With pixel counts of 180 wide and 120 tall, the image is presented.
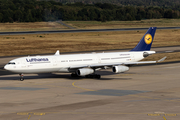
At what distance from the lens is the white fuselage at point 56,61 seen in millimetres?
51000

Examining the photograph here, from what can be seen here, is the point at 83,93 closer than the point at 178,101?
No

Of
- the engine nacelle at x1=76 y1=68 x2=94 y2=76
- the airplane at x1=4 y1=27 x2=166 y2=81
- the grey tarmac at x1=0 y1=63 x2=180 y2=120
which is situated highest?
the airplane at x1=4 y1=27 x2=166 y2=81

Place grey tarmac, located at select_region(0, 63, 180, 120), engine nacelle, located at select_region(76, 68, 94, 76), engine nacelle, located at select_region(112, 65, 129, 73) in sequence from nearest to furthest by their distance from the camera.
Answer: grey tarmac, located at select_region(0, 63, 180, 120), engine nacelle, located at select_region(76, 68, 94, 76), engine nacelle, located at select_region(112, 65, 129, 73)

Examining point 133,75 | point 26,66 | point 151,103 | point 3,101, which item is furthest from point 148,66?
point 3,101

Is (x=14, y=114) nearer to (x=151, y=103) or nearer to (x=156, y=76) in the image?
(x=151, y=103)

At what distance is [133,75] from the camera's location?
59.5m

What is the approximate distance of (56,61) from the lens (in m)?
52.8

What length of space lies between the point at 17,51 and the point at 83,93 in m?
58.3

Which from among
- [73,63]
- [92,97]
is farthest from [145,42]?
[92,97]

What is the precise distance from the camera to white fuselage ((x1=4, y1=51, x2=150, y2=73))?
51.0m

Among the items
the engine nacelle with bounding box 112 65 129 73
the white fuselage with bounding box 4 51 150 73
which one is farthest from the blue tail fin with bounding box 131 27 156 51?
the engine nacelle with bounding box 112 65 129 73

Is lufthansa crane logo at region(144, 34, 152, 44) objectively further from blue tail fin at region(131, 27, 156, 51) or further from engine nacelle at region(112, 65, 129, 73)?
engine nacelle at region(112, 65, 129, 73)

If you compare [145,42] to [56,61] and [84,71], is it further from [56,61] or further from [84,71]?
[56,61]

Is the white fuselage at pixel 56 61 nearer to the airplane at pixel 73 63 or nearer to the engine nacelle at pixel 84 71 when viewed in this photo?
the airplane at pixel 73 63
